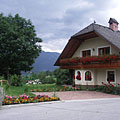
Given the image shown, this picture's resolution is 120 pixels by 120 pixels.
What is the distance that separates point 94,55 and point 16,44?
30.0 feet

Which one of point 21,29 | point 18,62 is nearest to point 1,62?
point 18,62

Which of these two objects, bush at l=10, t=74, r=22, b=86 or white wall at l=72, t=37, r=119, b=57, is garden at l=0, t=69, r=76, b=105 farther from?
white wall at l=72, t=37, r=119, b=57

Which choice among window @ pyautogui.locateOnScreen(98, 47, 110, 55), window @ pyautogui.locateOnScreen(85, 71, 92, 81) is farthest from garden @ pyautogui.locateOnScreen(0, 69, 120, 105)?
window @ pyautogui.locateOnScreen(98, 47, 110, 55)

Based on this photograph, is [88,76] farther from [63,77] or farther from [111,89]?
[63,77]

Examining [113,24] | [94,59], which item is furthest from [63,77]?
[113,24]

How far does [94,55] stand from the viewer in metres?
18.5

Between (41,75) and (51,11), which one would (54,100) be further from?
(41,75)

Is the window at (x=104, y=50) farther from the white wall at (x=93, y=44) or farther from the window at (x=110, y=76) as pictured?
the window at (x=110, y=76)

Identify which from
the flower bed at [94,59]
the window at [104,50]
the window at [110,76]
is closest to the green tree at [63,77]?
the flower bed at [94,59]

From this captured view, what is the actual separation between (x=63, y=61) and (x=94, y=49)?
13.2ft

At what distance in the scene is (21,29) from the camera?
21.1 metres

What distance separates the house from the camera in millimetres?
15572

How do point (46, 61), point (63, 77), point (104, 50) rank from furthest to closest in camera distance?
1. point (46, 61)
2. point (63, 77)
3. point (104, 50)

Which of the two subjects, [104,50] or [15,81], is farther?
[15,81]
